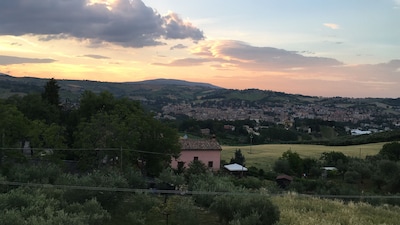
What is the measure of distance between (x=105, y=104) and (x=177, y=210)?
18.4m

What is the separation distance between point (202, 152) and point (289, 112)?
351 feet

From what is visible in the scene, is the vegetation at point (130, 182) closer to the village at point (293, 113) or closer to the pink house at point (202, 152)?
the pink house at point (202, 152)

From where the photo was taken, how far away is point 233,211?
15.2 metres

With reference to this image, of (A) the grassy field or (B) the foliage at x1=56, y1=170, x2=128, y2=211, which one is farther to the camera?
(A) the grassy field

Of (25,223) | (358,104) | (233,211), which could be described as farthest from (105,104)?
(358,104)

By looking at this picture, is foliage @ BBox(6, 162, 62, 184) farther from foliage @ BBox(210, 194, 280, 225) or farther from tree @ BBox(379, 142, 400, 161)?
tree @ BBox(379, 142, 400, 161)

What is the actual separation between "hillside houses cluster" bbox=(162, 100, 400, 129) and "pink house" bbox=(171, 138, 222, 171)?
74.3 m

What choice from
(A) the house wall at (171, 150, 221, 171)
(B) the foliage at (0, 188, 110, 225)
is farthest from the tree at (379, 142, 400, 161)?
(B) the foliage at (0, 188, 110, 225)

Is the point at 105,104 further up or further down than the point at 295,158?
further up

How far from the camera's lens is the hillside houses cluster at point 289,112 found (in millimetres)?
124631

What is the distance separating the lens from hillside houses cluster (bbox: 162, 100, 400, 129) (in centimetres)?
12463

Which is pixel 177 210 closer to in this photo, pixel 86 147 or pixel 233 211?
pixel 233 211

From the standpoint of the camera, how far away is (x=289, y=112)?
148m

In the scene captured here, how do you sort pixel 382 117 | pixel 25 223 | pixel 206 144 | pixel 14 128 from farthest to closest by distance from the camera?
pixel 382 117 → pixel 206 144 → pixel 14 128 → pixel 25 223
